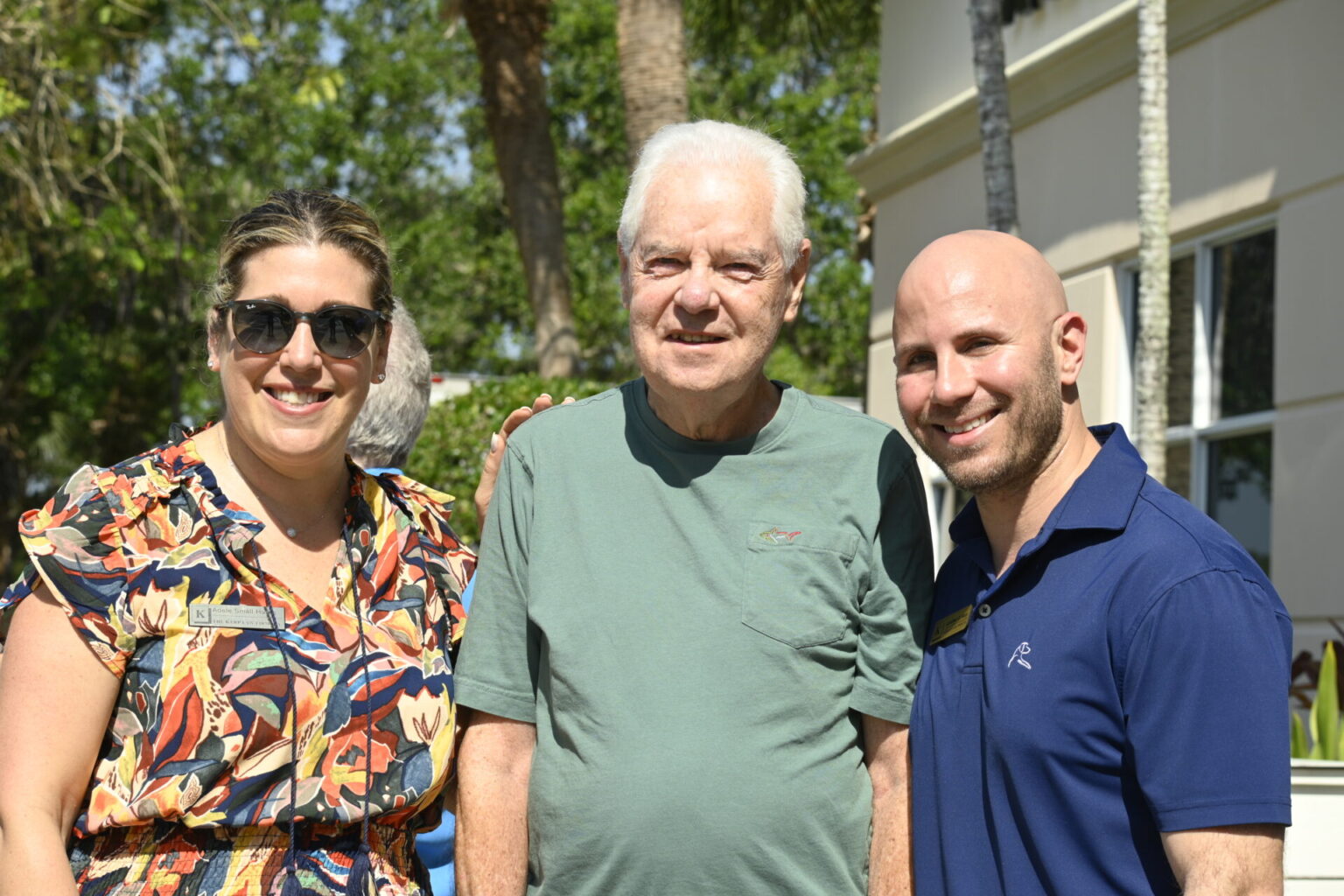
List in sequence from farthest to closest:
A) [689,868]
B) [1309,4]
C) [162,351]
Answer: [162,351] → [1309,4] → [689,868]

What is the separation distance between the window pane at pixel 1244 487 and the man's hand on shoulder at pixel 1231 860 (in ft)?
19.8

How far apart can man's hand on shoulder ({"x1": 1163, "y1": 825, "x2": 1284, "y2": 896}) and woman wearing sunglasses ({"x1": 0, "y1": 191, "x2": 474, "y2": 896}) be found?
1.38m

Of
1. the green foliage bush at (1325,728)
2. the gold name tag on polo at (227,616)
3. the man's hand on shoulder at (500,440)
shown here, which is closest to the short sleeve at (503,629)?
the man's hand on shoulder at (500,440)

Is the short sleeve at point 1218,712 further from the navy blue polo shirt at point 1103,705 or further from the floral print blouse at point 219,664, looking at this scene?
the floral print blouse at point 219,664

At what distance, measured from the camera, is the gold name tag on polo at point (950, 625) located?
8.73 ft

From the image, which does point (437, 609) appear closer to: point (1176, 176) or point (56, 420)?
point (1176, 176)

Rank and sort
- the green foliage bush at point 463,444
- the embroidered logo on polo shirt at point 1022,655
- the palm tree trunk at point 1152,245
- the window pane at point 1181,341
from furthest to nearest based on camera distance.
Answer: the green foliage bush at point 463,444 → the window pane at point 1181,341 → the palm tree trunk at point 1152,245 → the embroidered logo on polo shirt at point 1022,655

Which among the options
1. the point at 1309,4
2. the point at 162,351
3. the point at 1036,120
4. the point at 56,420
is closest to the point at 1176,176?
the point at 1309,4

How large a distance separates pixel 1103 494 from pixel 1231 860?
0.63m

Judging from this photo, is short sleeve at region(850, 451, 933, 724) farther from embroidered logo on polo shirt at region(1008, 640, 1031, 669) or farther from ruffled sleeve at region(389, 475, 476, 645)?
ruffled sleeve at region(389, 475, 476, 645)

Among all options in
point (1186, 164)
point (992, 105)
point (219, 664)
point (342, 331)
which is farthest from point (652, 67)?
point (219, 664)

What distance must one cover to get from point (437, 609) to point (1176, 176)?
6798 mm

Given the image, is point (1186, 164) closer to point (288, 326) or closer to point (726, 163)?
point (726, 163)

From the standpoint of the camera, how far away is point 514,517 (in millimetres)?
2879
